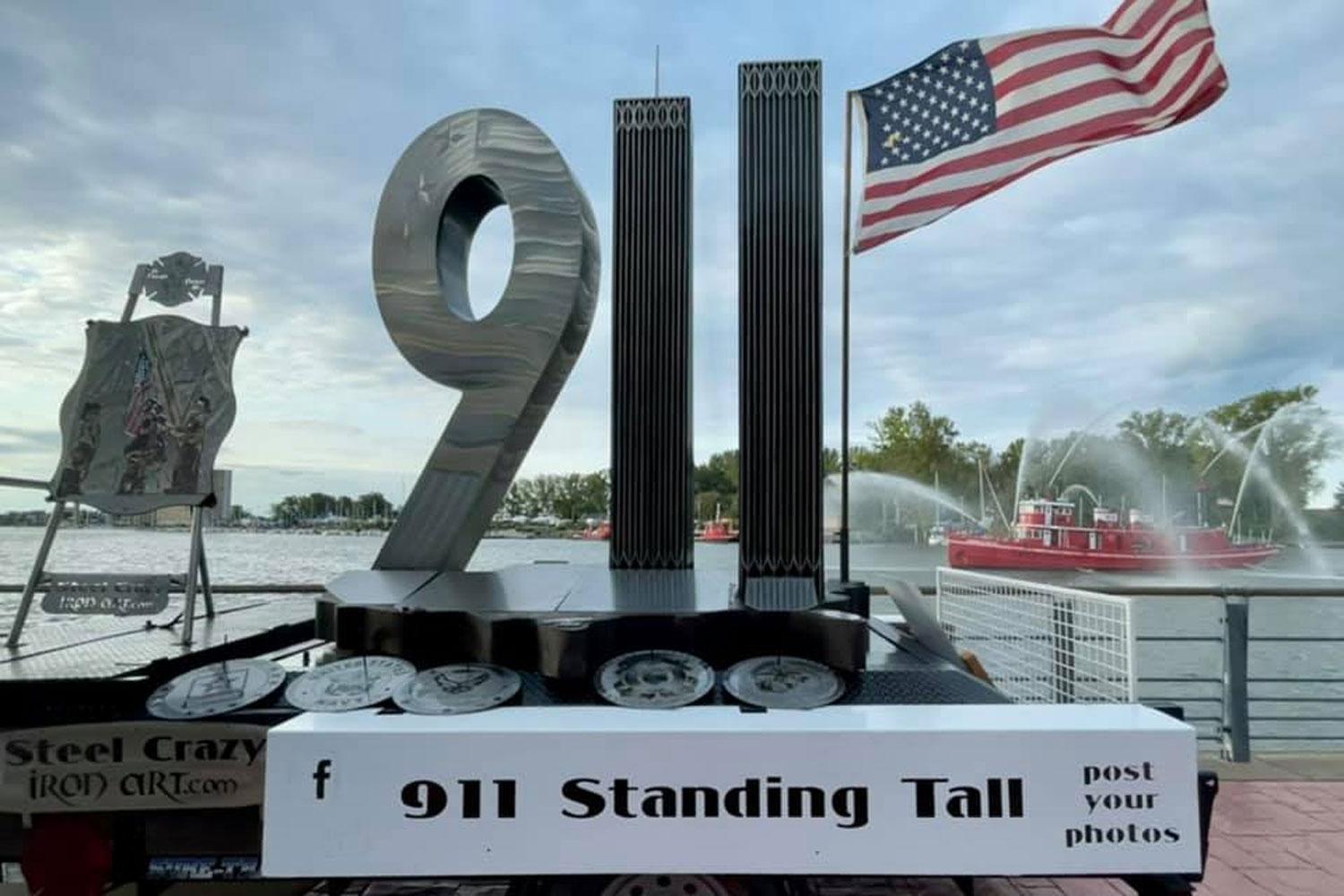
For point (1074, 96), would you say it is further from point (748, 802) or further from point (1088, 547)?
point (1088, 547)

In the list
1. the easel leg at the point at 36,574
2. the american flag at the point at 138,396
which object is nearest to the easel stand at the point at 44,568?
the easel leg at the point at 36,574

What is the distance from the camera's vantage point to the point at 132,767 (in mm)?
2727

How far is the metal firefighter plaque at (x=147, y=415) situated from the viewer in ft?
13.4

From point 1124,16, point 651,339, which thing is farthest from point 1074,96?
point 651,339

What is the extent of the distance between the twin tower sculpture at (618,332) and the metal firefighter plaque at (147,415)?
0.92 m

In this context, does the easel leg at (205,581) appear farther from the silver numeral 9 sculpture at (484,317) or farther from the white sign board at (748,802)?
the white sign board at (748,802)

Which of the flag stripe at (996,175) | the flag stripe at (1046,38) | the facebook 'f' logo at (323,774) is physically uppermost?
the flag stripe at (1046,38)

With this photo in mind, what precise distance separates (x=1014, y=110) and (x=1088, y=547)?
2061 cm

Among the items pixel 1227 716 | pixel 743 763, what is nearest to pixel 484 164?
pixel 743 763

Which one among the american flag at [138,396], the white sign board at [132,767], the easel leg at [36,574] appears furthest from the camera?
the american flag at [138,396]

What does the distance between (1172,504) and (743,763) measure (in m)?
33.7

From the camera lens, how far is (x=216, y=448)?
4.14 meters

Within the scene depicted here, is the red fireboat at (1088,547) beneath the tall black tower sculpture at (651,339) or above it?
beneath

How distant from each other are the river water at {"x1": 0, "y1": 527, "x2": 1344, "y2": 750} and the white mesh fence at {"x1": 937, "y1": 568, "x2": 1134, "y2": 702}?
0.90 meters
